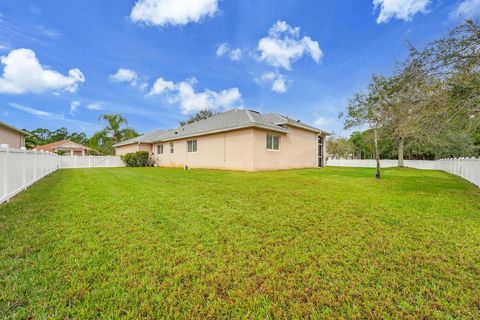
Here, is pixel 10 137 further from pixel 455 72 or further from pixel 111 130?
pixel 455 72

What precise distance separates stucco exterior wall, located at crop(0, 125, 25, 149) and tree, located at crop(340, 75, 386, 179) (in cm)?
2381

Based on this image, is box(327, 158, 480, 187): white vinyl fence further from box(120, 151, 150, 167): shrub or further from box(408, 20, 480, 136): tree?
box(120, 151, 150, 167): shrub

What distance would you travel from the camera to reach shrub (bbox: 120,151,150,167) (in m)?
21.9

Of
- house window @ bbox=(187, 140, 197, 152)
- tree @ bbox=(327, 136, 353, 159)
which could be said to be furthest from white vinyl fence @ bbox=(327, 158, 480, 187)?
house window @ bbox=(187, 140, 197, 152)

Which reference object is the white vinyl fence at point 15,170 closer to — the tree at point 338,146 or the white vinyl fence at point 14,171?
the white vinyl fence at point 14,171

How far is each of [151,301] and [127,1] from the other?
13823 mm

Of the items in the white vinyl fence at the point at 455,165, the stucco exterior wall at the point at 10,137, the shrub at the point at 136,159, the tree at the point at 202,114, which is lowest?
the white vinyl fence at the point at 455,165

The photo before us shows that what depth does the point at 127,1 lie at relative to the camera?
36.1 ft

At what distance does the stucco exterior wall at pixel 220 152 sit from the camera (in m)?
13.5

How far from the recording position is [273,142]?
14672 mm

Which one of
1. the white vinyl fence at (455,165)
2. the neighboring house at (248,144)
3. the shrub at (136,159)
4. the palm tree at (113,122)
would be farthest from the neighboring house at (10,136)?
the white vinyl fence at (455,165)

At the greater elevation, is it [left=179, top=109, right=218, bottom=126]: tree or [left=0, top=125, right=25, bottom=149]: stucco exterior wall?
[left=179, top=109, right=218, bottom=126]: tree

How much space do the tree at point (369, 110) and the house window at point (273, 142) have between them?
4427 mm

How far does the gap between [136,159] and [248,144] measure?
1383cm
